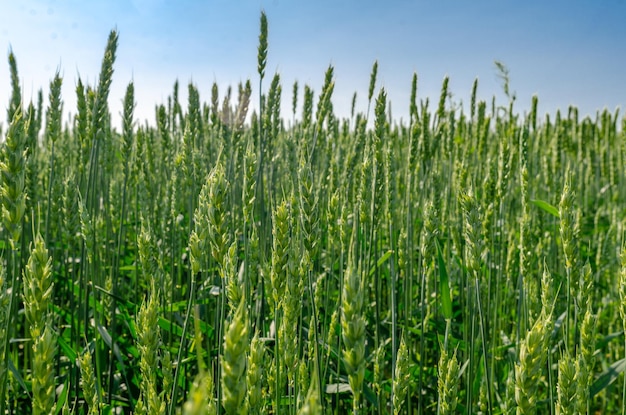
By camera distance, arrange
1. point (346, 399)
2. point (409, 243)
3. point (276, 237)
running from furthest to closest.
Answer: point (409, 243), point (346, 399), point (276, 237)

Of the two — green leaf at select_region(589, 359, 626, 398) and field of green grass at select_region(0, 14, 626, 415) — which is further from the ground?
field of green grass at select_region(0, 14, 626, 415)

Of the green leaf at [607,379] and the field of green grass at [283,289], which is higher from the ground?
the field of green grass at [283,289]

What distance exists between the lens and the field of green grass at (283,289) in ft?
3.02

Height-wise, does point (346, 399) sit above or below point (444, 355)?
below

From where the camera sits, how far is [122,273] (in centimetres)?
A: 279

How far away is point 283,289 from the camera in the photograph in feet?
3.25

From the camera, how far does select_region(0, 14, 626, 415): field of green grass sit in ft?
3.02

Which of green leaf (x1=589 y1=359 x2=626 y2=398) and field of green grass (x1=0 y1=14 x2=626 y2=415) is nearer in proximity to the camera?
field of green grass (x1=0 y1=14 x2=626 y2=415)

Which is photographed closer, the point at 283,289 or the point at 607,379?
the point at 283,289

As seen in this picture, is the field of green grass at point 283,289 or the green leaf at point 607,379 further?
the green leaf at point 607,379

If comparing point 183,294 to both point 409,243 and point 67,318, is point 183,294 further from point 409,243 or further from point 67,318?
point 409,243

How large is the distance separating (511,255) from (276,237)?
1368 millimetres

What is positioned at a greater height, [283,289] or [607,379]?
[283,289]

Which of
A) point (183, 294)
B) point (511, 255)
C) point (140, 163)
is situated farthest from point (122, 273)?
point (511, 255)
